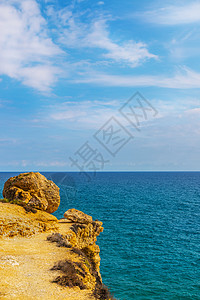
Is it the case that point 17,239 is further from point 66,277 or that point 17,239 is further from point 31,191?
point 66,277

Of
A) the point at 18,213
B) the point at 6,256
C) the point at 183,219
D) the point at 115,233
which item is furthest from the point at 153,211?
the point at 6,256

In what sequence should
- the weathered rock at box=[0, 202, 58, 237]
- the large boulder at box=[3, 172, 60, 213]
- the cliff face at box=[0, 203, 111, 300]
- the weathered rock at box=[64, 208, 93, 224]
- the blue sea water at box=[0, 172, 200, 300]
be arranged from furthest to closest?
1. the blue sea water at box=[0, 172, 200, 300]
2. the weathered rock at box=[64, 208, 93, 224]
3. the large boulder at box=[3, 172, 60, 213]
4. the weathered rock at box=[0, 202, 58, 237]
5. the cliff face at box=[0, 203, 111, 300]

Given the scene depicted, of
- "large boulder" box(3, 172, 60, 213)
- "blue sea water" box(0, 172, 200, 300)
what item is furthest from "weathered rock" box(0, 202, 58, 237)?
"blue sea water" box(0, 172, 200, 300)

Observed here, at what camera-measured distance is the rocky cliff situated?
11.6m

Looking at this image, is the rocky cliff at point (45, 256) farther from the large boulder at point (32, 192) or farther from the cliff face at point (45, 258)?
the large boulder at point (32, 192)

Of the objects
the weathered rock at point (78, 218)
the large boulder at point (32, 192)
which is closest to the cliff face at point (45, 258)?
the weathered rock at point (78, 218)

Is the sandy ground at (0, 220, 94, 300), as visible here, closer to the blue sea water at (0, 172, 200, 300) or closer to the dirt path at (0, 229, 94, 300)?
the dirt path at (0, 229, 94, 300)

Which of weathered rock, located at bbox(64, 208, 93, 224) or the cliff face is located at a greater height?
weathered rock, located at bbox(64, 208, 93, 224)

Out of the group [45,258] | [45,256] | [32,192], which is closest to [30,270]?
[45,258]

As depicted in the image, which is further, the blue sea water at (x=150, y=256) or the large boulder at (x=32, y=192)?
the blue sea water at (x=150, y=256)

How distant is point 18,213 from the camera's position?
862 inches

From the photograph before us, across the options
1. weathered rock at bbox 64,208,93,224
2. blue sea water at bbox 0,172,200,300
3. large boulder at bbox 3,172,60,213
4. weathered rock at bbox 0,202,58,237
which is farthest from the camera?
blue sea water at bbox 0,172,200,300

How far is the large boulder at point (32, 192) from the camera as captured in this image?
81.0 ft

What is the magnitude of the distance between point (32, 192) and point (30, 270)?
12488 mm
